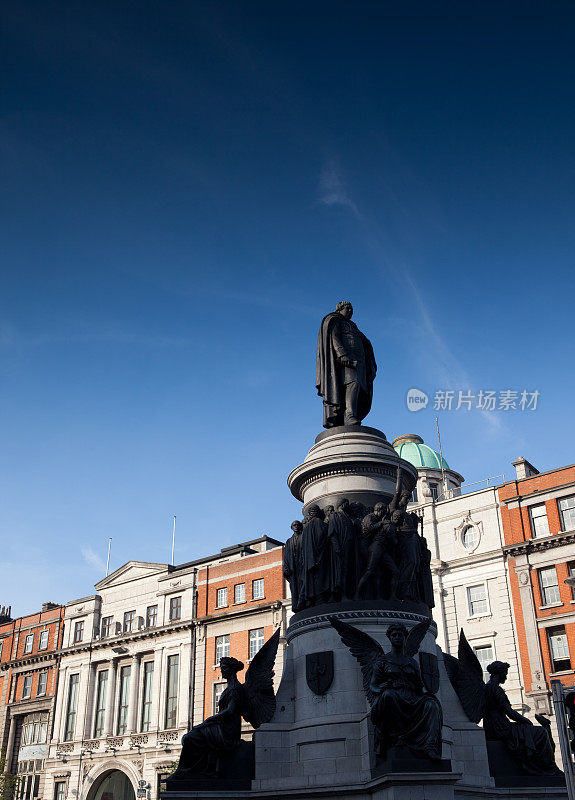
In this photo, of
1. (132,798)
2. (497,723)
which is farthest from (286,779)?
(132,798)

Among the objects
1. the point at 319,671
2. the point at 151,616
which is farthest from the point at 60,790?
the point at 319,671

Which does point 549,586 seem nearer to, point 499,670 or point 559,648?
point 559,648

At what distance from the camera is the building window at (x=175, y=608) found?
59281 mm

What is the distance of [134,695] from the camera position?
5859cm

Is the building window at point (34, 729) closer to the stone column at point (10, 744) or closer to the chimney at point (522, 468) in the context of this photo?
the stone column at point (10, 744)

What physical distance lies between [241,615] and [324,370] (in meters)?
40.0

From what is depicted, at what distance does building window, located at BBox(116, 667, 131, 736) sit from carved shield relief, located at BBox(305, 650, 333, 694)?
163 ft

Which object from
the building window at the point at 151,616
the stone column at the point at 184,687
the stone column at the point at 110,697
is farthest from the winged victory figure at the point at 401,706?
the stone column at the point at 110,697

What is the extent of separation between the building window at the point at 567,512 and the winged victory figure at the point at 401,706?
34.1 m

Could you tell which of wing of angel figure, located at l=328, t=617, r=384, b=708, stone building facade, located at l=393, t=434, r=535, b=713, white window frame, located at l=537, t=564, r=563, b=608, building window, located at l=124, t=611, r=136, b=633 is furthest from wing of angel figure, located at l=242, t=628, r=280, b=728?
building window, located at l=124, t=611, r=136, b=633

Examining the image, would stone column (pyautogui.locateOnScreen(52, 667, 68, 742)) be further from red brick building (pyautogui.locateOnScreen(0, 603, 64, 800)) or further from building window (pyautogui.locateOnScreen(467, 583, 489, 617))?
building window (pyautogui.locateOnScreen(467, 583, 489, 617))

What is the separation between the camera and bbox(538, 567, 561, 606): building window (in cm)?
4266

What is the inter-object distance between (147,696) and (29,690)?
52.5 ft

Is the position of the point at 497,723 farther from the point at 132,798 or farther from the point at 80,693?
the point at 80,693
